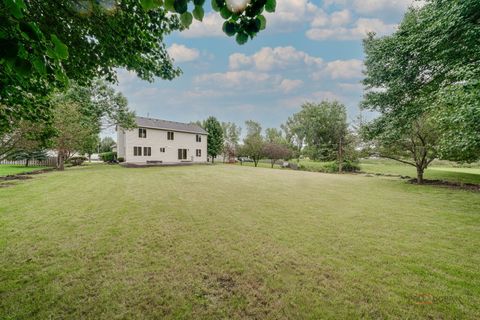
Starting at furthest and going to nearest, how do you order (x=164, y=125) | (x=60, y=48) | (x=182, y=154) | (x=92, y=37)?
(x=182, y=154), (x=164, y=125), (x=92, y=37), (x=60, y=48)

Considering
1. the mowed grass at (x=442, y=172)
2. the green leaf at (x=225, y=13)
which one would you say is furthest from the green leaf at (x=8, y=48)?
the mowed grass at (x=442, y=172)

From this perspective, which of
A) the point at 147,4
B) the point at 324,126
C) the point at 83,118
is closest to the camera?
the point at 147,4

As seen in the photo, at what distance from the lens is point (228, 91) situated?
152 feet

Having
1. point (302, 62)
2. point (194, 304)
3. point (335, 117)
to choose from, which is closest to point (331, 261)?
point (194, 304)

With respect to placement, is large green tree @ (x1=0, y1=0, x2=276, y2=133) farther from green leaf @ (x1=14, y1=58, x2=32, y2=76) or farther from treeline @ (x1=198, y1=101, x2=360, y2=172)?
treeline @ (x1=198, y1=101, x2=360, y2=172)

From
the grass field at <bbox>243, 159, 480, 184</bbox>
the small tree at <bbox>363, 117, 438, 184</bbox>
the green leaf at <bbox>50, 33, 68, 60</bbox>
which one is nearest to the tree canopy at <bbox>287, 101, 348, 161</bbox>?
the grass field at <bbox>243, 159, 480, 184</bbox>

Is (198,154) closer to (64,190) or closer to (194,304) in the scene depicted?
(64,190)

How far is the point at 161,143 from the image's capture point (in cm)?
2773

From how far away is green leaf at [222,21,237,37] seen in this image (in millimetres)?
1846

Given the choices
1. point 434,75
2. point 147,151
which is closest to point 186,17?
point 434,75

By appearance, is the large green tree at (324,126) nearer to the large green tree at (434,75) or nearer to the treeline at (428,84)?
the treeline at (428,84)

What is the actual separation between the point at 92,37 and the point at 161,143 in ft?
81.8

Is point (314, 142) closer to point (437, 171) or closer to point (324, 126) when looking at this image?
point (324, 126)

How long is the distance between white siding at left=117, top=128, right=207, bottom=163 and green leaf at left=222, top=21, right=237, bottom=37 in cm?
2630
